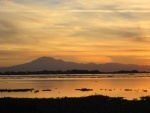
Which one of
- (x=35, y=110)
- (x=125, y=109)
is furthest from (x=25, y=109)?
(x=125, y=109)

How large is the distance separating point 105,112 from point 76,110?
2995mm

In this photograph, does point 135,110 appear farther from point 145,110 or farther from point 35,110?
point 35,110

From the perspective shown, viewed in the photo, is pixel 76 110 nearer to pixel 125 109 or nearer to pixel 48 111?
pixel 48 111

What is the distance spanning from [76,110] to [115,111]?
3.83 meters

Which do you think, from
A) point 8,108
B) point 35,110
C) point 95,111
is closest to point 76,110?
point 95,111

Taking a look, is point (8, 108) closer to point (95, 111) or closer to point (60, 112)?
point (60, 112)

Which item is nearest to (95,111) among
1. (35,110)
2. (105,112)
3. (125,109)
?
(105,112)

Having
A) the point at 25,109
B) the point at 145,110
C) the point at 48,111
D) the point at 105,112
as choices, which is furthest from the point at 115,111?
the point at 25,109

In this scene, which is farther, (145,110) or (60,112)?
(145,110)

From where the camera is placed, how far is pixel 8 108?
3312cm

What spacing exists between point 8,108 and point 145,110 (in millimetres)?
13736

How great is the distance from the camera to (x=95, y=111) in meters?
32.7

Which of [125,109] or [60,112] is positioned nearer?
[60,112]

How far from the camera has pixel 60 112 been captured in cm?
3189
